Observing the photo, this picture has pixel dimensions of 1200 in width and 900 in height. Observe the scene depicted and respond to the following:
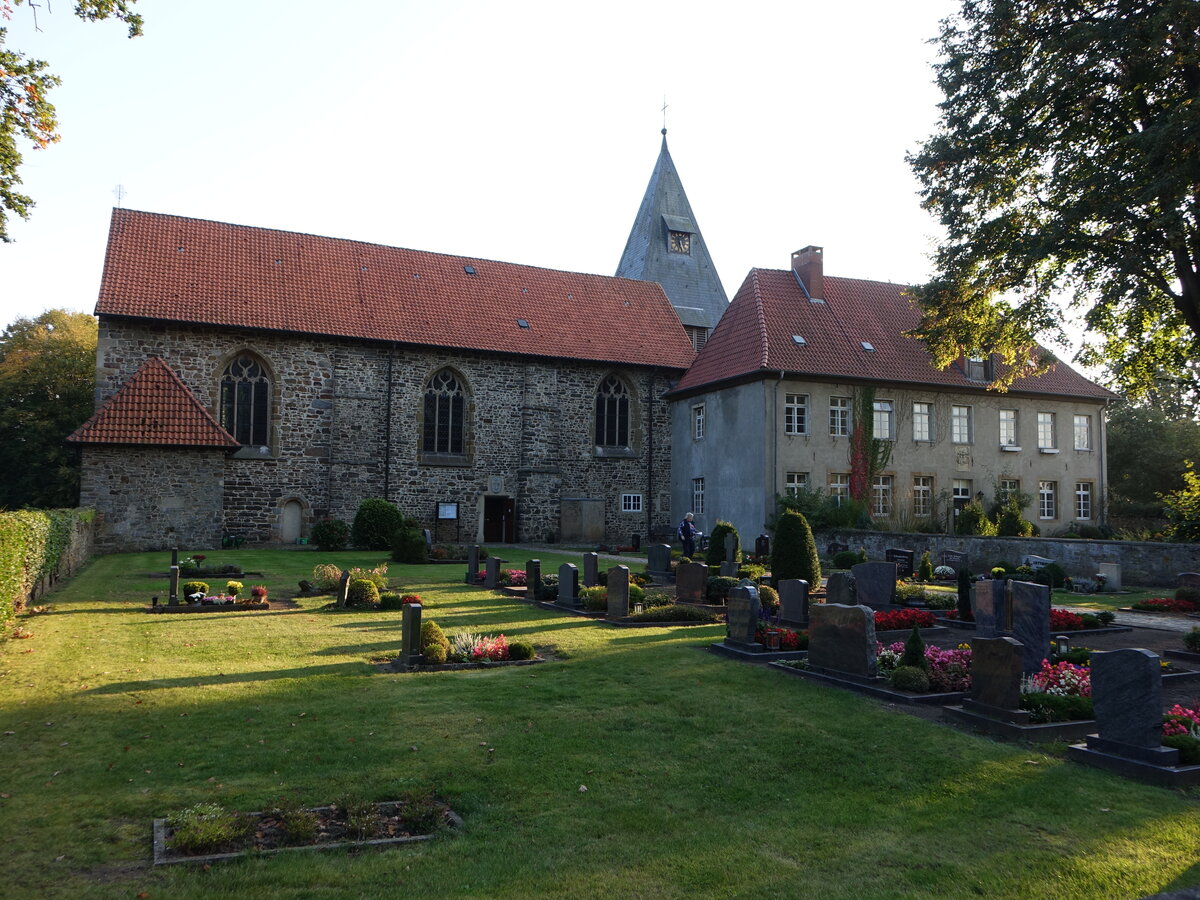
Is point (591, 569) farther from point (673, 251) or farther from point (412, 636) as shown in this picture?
point (673, 251)

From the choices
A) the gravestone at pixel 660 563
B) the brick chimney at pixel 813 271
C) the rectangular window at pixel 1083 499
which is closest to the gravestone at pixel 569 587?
the gravestone at pixel 660 563

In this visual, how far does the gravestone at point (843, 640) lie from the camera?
9.57 metres

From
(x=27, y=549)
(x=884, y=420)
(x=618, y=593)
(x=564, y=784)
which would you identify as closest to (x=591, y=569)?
(x=618, y=593)

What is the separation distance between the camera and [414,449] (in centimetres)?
3155

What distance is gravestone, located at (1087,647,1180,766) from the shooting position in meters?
6.58

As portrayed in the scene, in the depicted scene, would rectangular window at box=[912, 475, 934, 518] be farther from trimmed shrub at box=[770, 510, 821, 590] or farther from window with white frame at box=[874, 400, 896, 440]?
trimmed shrub at box=[770, 510, 821, 590]

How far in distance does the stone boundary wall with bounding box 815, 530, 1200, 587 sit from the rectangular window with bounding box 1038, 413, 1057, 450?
43.1ft

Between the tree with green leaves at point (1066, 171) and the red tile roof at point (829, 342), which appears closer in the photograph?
the tree with green leaves at point (1066, 171)

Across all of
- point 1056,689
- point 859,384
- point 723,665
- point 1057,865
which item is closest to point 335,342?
point 859,384

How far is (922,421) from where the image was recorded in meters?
31.7

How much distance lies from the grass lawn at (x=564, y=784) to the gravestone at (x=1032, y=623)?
2.23m

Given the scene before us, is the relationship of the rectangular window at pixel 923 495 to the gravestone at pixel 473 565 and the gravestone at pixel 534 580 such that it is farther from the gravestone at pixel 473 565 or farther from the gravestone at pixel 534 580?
the gravestone at pixel 534 580

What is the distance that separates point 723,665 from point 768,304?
22988mm

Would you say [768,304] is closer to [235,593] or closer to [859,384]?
[859,384]
